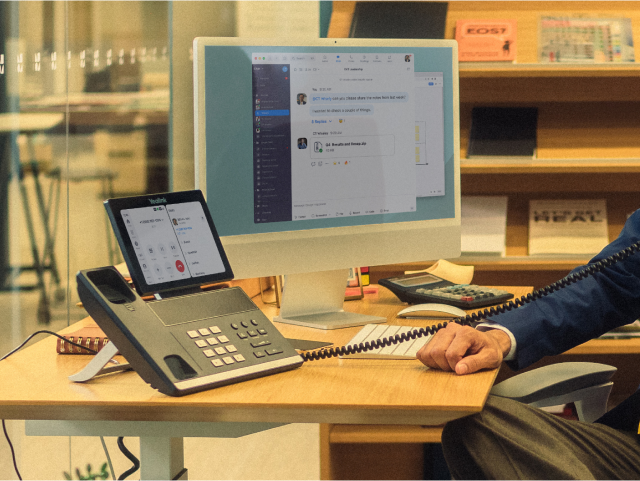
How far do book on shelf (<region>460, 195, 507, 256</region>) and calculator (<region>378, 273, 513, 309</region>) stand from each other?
3.54ft

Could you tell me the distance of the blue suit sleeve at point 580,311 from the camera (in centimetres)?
122

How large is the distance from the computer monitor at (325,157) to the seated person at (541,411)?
0.29 meters

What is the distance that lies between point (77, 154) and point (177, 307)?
1.87m

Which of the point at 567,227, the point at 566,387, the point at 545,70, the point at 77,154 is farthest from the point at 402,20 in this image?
the point at 566,387

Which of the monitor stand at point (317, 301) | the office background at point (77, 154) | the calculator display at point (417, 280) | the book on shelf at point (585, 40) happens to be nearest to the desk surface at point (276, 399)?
the monitor stand at point (317, 301)

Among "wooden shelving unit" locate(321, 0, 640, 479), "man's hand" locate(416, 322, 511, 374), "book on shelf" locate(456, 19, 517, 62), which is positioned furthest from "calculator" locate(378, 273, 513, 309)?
"book on shelf" locate(456, 19, 517, 62)

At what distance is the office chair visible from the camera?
123cm

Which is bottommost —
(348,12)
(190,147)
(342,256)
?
(342,256)

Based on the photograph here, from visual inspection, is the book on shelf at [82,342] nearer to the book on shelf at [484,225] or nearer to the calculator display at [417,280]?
the calculator display at [417,280]

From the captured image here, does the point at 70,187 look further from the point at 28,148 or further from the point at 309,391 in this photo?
the point at 309,391

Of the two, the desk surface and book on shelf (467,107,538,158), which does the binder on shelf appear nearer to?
book on shelf (467,107,538,158)

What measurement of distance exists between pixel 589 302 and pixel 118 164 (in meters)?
2.56

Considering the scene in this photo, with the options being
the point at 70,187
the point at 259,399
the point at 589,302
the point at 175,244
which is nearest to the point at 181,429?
the point at 259,399

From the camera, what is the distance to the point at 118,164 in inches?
132
